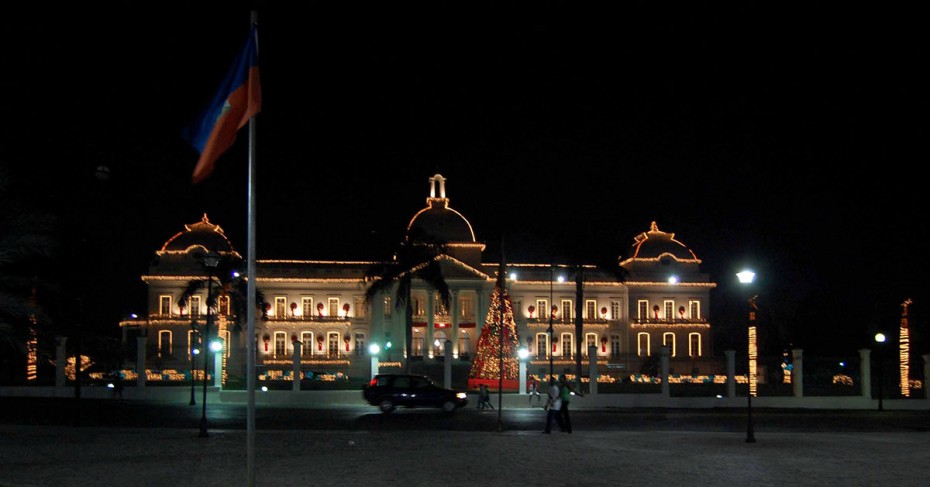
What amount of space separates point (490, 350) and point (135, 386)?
15.8m

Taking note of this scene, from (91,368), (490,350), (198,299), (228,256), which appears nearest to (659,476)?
(490,350)

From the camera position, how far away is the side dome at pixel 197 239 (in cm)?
7850

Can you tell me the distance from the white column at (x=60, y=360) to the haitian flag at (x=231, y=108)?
1257 inches

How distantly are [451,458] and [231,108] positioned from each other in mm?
9151

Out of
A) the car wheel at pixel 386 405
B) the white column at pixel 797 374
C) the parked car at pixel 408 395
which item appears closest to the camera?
the car wheel at pixel 386 405

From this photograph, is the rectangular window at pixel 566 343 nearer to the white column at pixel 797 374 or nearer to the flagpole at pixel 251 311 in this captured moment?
the white column at pixel 797 374

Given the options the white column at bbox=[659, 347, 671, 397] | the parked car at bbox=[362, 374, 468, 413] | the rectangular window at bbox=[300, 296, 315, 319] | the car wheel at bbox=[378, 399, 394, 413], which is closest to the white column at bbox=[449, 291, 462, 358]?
the rectangular window at bbox=[300, 296, 315, 319]

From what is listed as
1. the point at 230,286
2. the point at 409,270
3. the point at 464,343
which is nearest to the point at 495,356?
the point at 409,270

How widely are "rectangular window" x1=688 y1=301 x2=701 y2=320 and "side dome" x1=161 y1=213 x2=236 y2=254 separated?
39019 mm

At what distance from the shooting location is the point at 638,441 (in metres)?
23.1

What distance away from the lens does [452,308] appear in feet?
265

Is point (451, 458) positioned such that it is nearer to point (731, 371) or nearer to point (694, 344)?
point (731, 371)

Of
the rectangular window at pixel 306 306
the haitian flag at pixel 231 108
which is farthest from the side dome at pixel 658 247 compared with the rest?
the haitian flag at pixel 231 108

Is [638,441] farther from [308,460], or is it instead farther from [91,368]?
[91,368]
